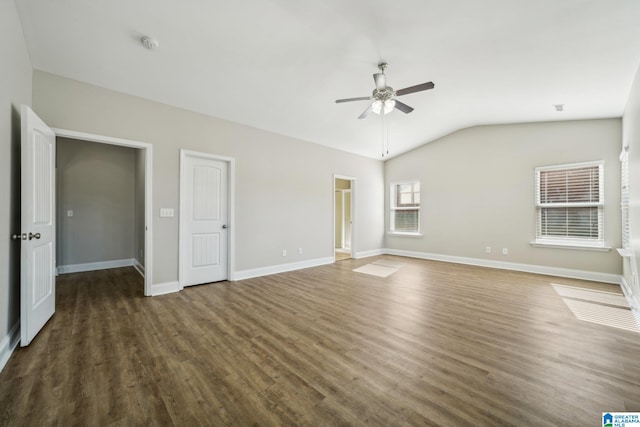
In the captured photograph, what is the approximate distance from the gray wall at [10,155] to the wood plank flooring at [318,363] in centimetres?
41

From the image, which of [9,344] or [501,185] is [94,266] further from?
[501,185]

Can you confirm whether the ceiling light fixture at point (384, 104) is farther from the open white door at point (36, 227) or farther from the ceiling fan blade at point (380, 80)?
the open white door at point (36, 227)

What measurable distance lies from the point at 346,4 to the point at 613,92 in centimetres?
410

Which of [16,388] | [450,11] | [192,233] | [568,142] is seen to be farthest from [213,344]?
[568,142]

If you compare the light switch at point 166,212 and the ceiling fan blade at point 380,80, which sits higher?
the ceiling fan blade at point 380,80

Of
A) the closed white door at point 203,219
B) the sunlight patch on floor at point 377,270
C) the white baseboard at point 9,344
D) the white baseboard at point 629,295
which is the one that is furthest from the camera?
the sunlight patch on floor at point 377,270

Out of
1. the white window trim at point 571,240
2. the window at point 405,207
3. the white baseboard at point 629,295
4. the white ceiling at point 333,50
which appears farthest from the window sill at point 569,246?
the window at point 405,207

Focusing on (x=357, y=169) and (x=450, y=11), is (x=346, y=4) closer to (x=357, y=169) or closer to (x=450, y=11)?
(x=450, y=11)

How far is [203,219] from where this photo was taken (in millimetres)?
4184

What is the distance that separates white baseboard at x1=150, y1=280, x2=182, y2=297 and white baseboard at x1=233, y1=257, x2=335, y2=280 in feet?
2.95

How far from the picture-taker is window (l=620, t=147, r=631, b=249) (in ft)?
12.5

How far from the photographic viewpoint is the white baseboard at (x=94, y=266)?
498cm

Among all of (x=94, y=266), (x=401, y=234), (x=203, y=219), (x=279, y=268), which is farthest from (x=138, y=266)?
(x=401, y=234)

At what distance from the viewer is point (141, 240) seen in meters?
5.13
